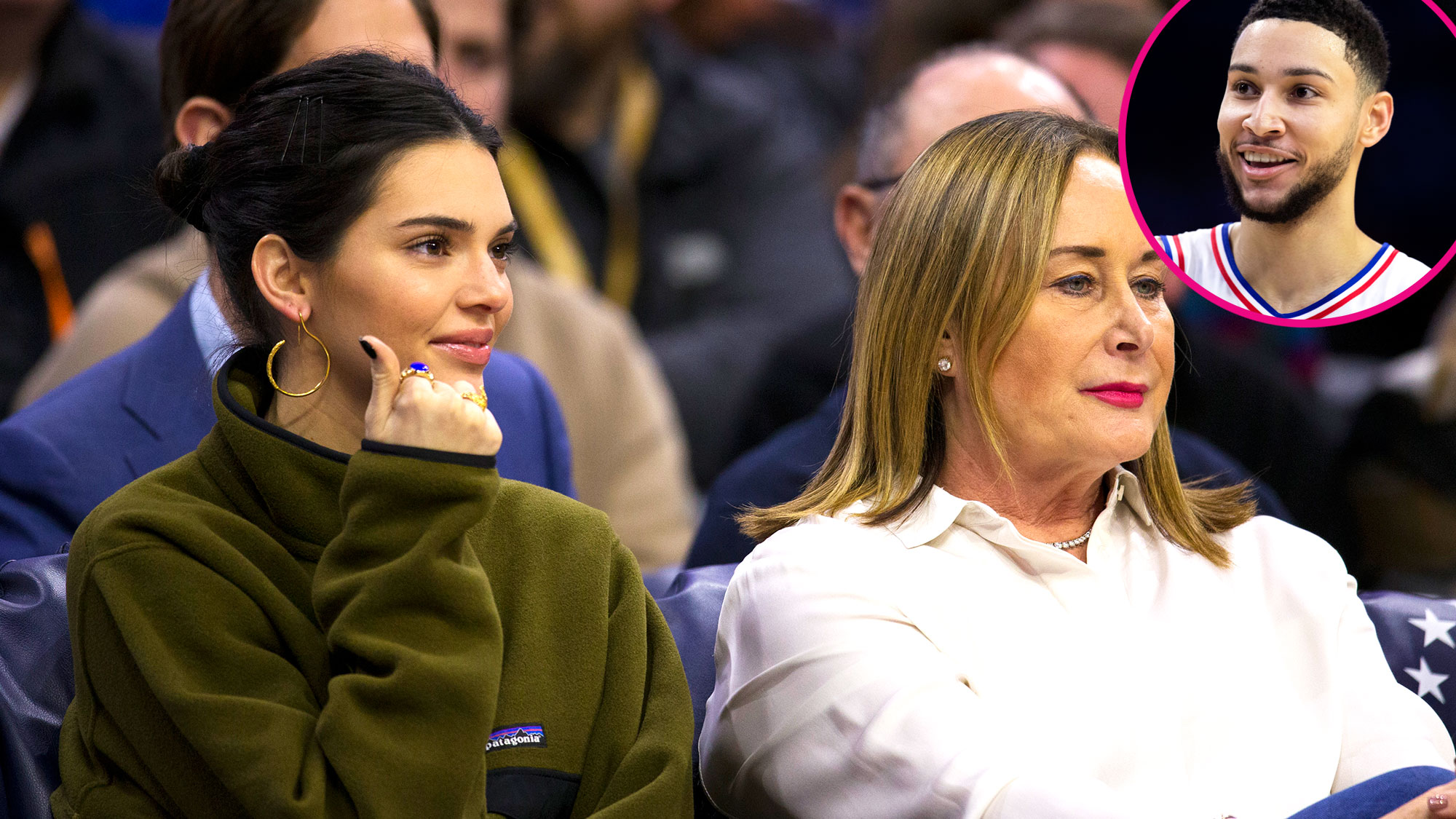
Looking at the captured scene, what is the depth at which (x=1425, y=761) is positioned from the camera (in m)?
2.13

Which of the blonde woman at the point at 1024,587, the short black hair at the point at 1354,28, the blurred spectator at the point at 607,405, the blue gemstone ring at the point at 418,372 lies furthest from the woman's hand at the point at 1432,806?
the blurred spectator at the point at 607,405

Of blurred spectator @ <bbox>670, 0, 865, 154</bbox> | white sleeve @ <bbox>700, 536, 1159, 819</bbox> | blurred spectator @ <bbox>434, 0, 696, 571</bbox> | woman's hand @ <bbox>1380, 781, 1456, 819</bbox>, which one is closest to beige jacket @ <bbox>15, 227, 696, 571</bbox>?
blurred spectator @ <bbox>434, 0, 696, 571</bbox>

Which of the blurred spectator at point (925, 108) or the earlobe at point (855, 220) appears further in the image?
the earlobe at point (855, 220)

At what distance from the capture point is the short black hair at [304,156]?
2.00 m

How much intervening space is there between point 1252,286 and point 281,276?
1144 mm

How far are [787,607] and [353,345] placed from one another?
63cm

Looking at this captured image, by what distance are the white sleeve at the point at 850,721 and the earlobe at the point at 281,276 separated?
2.21 ft

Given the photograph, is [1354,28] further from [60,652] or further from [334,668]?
[60,652]

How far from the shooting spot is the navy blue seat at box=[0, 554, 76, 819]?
207cm

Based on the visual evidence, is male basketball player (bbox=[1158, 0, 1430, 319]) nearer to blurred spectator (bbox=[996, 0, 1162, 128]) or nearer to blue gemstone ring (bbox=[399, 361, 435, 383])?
blue gemstone ring (bbox=[399, 361, 435, 383])

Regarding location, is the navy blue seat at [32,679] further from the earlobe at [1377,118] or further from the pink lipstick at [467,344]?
the earlobe at [1377,118]

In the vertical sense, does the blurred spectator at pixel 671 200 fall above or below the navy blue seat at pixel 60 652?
below

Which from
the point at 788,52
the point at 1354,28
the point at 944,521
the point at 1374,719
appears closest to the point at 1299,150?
the point at 1354,28

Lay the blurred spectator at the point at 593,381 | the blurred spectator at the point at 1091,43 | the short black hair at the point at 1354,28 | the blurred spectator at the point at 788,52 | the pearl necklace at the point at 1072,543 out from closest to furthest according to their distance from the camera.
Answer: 1. the short black hair at the point at 1354,28
2. the pearl necklace at the point at 1072,543
3. the blurred spectator at the point at 593,381
4. the blurred spectator at the point at 1091,43
5. the blurred spectator at the point at 788,52
